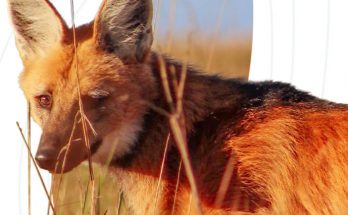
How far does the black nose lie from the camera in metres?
4.14

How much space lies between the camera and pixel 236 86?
15.8 feet

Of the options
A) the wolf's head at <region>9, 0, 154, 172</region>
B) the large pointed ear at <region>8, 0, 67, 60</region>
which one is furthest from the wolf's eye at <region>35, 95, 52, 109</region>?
the large pointed ear at <region>8, 0, 67, 60</region>

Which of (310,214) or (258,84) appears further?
(258,84)

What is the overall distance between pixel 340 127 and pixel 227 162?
0.66m

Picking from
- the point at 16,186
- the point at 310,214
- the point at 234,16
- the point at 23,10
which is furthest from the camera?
the point at 234,16

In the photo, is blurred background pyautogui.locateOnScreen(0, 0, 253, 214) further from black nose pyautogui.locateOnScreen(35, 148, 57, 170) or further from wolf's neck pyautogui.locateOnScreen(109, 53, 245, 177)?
black nose pyautogui.locateOnScreen(35, 148, 57, 170)

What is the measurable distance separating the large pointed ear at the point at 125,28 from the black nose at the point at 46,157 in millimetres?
742

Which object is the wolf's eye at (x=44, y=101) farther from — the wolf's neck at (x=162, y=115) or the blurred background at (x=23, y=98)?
the blurred background at (x=23, y=98)

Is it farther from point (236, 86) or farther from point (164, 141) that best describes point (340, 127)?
point (164, 141)

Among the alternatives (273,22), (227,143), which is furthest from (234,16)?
(227,143)

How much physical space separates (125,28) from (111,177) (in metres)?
1.10

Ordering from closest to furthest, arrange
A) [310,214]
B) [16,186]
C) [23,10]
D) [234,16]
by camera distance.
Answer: [310,214] < [23,10] < [16,186] < [234,16]

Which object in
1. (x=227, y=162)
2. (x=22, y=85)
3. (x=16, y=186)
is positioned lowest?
(x=16, y=186)

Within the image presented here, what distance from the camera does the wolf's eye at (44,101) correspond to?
176 inches
